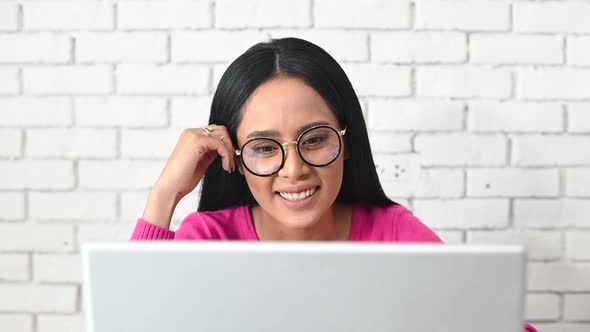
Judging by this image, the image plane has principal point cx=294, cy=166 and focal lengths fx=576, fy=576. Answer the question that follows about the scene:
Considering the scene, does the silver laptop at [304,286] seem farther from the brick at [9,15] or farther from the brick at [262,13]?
the brick at [9,15]

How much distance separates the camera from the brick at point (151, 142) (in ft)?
5.45

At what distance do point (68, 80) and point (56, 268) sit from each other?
558 millimetres

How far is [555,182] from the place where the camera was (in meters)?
1.66

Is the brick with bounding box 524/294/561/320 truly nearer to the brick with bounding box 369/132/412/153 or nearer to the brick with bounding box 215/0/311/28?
the brick with bounding box 369/132/412/153

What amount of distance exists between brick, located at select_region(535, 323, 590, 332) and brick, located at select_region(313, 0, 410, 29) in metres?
0.96

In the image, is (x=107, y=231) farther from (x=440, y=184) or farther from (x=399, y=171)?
(x=440, y=184)

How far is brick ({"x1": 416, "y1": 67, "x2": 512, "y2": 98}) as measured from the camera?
1.64m

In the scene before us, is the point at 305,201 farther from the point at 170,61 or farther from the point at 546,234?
the point at 546,234

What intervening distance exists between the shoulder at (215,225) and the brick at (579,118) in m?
0.97

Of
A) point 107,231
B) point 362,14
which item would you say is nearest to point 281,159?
point 362,14

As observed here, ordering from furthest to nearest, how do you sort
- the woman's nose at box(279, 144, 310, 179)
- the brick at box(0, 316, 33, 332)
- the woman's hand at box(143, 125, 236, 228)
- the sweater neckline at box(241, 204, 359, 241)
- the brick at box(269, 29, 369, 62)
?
1. the brick at box(0, 316, 33, 332)
2. the brick at box(269, 29, 369, 62)
3. the sweater neckline at box(241, 204, 359, 241)
4. the woman's hand at box(143, 125, 236, 228)
5. the woman's nose at box(279, 144, 310, 179)

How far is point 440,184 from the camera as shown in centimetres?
166

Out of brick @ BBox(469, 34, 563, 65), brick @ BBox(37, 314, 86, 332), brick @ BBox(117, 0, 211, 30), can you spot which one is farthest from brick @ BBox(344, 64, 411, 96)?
brick @ BBox(37, 314, 86, 332)

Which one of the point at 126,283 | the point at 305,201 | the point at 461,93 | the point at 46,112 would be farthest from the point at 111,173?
the point at 126,283
